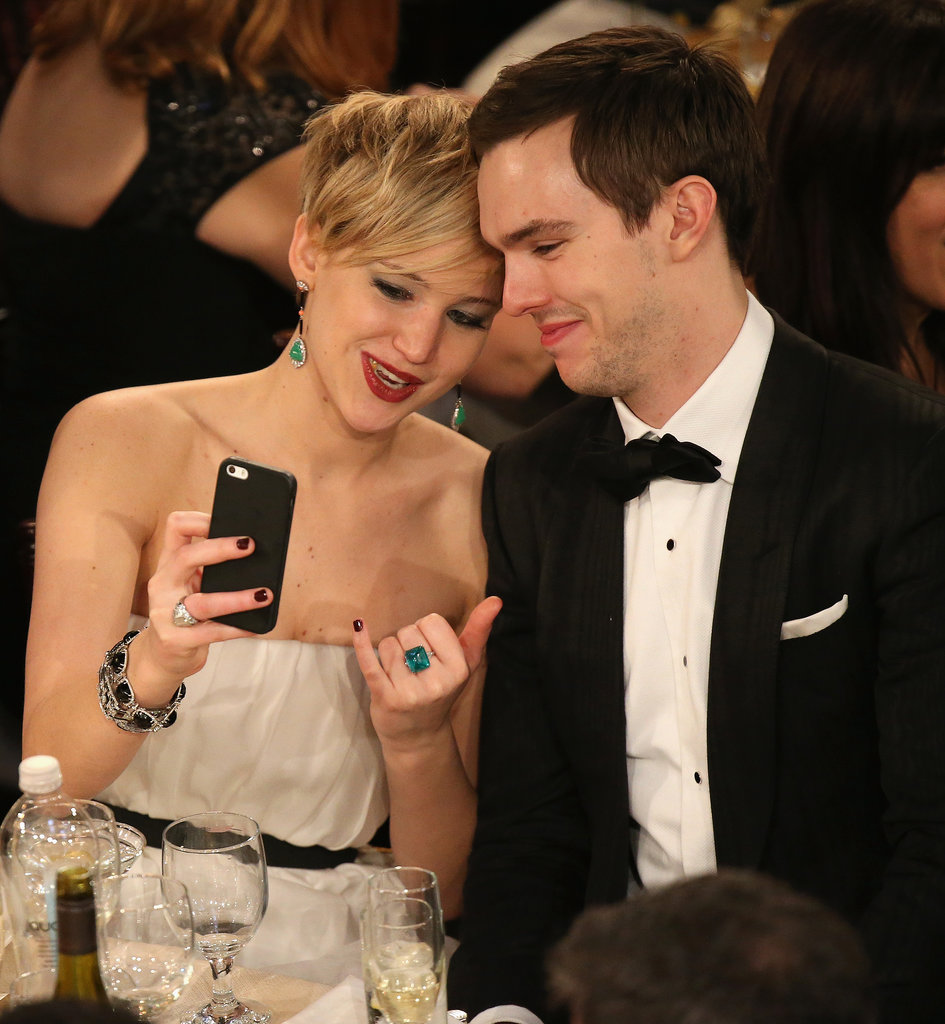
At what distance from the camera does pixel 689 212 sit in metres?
2.08

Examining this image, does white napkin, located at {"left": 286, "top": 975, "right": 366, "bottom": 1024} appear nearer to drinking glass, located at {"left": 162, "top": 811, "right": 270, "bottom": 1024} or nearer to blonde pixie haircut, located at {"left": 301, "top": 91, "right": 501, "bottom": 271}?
drinking glass, located at {"left": 162, "top": 811, "right": 270, "bottom": 1024}

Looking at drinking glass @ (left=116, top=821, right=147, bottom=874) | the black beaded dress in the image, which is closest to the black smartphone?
drinking glass @ (left=116, top=821, right=147, bottom=874)

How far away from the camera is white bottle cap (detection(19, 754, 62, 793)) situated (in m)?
1.44

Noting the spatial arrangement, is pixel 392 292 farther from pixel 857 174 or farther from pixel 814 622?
pixel 857 174

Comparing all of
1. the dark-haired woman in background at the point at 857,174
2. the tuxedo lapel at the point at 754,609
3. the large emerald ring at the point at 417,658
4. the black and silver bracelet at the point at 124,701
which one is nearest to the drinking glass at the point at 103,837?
the black and silver bracelet at the point at 124,701

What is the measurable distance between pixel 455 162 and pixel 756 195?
499 mm

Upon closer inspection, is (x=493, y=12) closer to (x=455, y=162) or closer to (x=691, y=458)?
(x=455, y=162)

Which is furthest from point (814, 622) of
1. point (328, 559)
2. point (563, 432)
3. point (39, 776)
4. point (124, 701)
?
point (39, 776)

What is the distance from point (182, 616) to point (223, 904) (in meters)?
0.40

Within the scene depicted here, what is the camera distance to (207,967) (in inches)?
65.2

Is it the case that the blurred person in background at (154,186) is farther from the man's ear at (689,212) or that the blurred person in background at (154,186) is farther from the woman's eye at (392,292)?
the man's ear at (689,212)

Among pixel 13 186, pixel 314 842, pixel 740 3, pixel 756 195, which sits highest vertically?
pixel 740 3

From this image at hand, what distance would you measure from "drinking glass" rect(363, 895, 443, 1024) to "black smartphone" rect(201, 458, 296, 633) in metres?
0.45

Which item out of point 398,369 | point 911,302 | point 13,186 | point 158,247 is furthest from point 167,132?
point 911,302
